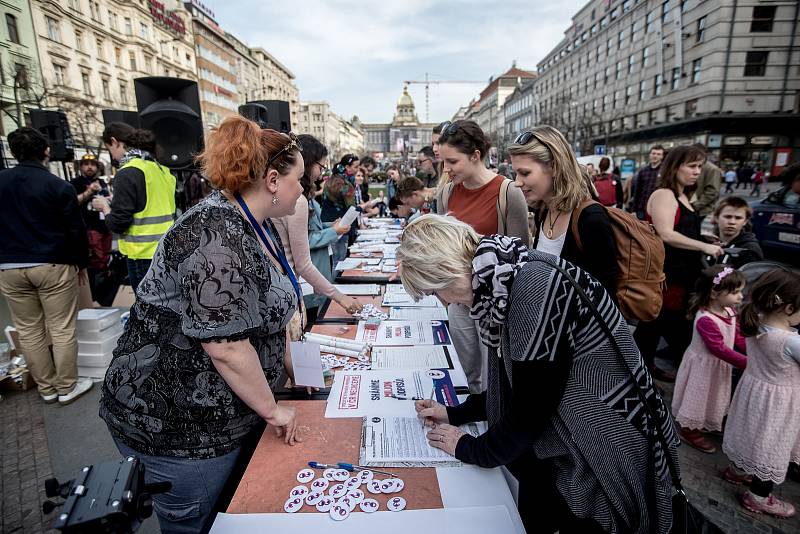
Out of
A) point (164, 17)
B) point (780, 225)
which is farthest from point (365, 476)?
point (164, 17)

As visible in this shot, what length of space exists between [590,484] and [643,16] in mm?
40612

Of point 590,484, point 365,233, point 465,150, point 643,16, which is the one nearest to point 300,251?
point 465,150

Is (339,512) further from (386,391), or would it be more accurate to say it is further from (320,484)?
(386,391)

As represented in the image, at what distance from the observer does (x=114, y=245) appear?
20.9ft

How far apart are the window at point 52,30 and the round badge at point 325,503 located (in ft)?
22.8

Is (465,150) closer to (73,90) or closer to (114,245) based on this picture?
(114,245)

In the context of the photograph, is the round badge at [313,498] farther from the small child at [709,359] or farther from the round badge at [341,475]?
the small child at [709,359]

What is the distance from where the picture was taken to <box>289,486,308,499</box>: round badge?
3.85ft

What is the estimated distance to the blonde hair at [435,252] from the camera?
1.18m

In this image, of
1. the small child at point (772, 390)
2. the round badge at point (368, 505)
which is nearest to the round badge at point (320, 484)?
the round badge at point (368, 505)

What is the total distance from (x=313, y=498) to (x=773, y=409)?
242 cm

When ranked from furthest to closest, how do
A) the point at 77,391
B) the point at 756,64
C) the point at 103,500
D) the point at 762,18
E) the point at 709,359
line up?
the point at 756,64, the point at 762,18, the point at 77,391, the point at 709,359, the point at 103,500

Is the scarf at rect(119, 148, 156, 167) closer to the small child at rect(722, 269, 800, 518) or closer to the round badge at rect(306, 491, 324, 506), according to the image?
the round badge at rect(306, 491, 324, 506)

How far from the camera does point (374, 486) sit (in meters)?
1.20
